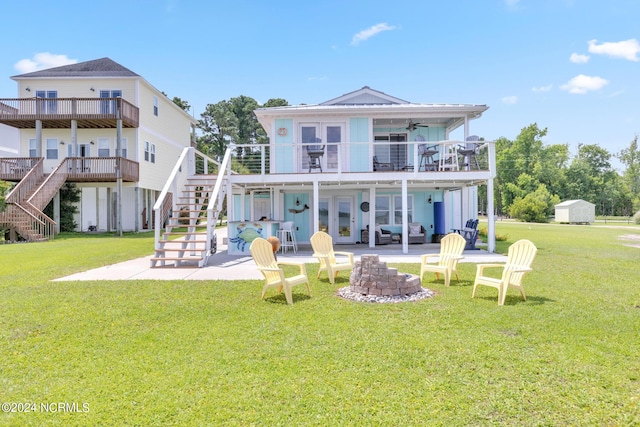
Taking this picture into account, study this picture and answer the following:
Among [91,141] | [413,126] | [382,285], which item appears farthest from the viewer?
[91,141]

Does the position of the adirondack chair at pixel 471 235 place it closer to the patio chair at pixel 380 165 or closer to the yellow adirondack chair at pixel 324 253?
the patio chair at pixel 380 165

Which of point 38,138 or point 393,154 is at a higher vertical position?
point 38,138

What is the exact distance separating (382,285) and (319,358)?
275 centimetres

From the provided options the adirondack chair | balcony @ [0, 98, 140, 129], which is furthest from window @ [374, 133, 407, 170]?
balcony @ [0, 98, 140, 129]

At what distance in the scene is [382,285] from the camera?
6375 millimetres

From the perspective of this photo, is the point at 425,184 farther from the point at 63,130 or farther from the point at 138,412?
the point at 63,130

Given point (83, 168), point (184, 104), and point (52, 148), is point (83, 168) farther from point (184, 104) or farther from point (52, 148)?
point (184, 104)

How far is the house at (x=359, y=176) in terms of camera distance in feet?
40.8

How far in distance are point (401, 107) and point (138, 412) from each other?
13262mm

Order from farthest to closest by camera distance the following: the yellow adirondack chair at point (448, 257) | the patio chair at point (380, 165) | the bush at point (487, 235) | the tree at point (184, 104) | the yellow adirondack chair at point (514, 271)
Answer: the tree at point (184, 104)
the bush at point (487, 235)
the patio chair at point (380, 165)
the yellow adirondack chair at point (448, 257)
the yellow adirondack chair at point (514, 271)

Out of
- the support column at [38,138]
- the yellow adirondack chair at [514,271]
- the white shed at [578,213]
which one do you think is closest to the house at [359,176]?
the yellow adirondack chair at [514,271]

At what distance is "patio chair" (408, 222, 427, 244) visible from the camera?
14930 mm

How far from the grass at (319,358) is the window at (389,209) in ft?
29.0

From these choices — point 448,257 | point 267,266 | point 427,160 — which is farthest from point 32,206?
point 448,257
